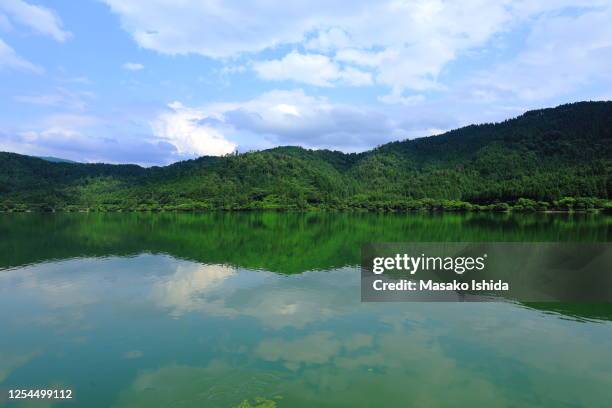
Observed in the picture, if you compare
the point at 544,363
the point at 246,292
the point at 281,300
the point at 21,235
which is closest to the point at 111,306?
the point at 246,292

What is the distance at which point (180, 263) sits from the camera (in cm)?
3975

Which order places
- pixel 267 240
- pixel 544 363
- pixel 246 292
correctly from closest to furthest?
pixel 544 363, pixel 246 292, pixel 267 240

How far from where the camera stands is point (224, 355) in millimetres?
16703

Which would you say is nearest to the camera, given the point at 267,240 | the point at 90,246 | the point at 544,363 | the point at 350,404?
the point at 350,404

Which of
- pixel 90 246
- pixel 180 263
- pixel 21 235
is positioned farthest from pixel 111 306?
pixel 21 235

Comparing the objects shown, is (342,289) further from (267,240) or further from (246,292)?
(267,240)

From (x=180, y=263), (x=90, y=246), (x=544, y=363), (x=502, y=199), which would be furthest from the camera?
(x=502, y=199)

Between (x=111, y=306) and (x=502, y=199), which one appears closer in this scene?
(x=111, y=306)

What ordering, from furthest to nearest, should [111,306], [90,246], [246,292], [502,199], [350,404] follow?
[502,199] < [90,246] < [246,292] < [111,306] < [350,404]

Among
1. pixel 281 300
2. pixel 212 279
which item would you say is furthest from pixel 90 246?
pixel 281 300

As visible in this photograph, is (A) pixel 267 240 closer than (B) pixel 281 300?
No

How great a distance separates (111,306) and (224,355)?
38.6 ft

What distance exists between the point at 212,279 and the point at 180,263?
9.05m

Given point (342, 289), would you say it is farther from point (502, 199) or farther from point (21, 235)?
point (502, 199)
